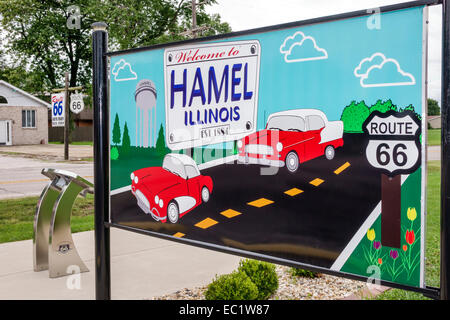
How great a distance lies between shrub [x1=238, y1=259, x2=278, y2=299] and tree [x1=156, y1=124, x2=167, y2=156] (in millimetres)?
1615

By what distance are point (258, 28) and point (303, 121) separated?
56cm

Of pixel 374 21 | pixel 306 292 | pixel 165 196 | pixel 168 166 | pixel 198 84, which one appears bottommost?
pixel 306 292

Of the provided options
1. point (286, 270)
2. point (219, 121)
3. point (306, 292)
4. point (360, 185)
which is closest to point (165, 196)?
point (219, 121)

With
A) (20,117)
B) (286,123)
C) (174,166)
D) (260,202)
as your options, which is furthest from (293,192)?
(20,117)

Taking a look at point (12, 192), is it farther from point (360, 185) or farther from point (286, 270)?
point (360, 185)

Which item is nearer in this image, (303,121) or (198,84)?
(303,121)

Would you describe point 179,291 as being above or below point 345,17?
below

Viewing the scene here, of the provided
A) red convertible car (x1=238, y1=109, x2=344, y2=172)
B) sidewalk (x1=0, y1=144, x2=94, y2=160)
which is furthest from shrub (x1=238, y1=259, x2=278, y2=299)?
sidewalk (x1=0, y1=144, x2=94, y2=160)

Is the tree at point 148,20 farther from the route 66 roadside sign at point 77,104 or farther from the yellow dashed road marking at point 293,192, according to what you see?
the yellow dashed road marking at point 293,192

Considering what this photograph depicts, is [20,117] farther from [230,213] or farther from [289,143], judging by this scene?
[289,143]

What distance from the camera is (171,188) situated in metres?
2.92

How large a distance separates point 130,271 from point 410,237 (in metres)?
3.34

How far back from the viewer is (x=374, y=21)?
6.64ft

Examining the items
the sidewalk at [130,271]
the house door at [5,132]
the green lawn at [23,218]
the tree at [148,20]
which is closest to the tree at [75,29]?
the tree at [148,20]
